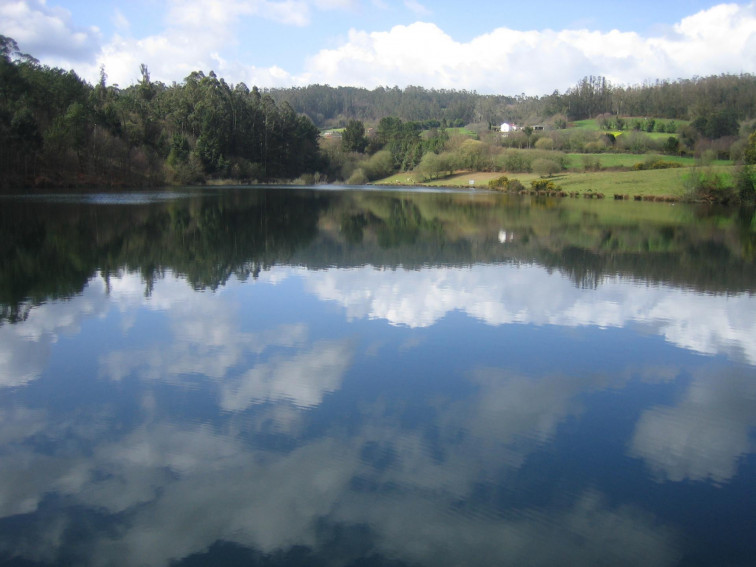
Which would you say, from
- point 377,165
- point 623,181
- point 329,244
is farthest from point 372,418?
point 377,165

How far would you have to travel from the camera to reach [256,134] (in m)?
82.1

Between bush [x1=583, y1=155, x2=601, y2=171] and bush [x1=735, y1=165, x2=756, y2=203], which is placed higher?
bush [x1=583, y1=155, x2=601, y2=171]

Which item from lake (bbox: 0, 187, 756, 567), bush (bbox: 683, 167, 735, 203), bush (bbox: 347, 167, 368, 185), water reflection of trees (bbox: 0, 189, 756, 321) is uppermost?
bush (bbox: 347, 167, 368, 185)

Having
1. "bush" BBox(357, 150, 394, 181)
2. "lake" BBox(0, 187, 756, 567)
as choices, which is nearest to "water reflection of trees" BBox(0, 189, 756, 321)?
"lake" BBox(0, 187, 756, 567)

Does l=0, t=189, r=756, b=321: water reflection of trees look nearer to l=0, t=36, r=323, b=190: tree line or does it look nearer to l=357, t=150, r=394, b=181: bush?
l=0, t=36, r=323, b=190: tree line

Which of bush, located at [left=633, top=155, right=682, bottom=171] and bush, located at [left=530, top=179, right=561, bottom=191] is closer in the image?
bush, located at [left=530, top=179, right=561, bottom=191]

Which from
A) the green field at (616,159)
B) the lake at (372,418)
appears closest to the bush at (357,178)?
the green field at (616,159)

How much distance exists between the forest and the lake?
44.1 meters

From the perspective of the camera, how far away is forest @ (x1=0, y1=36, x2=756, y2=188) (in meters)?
53.0

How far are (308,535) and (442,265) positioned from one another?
40.2 ft

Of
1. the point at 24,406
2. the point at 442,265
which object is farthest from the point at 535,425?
the point at 442,265

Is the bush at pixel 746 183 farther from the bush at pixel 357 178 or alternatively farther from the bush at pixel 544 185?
the bush at pixel 357 178

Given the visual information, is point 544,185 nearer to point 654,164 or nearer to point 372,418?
point 654,164

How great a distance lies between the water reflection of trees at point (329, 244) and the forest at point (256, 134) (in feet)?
77.7
